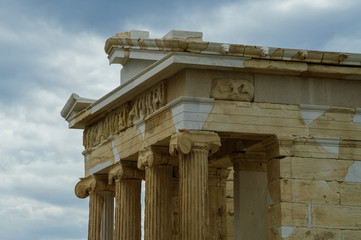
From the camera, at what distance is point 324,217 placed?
858 inches

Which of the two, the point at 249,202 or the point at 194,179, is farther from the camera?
the point at 249,202

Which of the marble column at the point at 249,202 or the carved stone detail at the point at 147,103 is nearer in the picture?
Answer: the carved stone detail at the point at 147,103

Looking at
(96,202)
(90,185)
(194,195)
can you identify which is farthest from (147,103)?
(96,202)

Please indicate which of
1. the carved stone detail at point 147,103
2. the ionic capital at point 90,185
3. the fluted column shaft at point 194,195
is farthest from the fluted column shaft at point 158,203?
the ionic capital at point 90,185

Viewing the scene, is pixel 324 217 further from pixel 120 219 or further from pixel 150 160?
pixel 120 219

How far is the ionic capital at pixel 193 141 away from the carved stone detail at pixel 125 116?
1576 mm

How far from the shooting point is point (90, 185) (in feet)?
90.1

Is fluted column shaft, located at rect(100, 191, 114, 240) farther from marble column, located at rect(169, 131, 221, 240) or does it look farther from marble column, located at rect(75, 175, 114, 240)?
marble column, located at rect(169, 131, 221, 240)

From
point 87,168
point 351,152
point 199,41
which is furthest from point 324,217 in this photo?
point 87,168

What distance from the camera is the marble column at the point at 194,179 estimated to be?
21047 millimetres

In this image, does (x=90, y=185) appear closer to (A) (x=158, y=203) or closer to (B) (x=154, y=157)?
(A) (x=158, y=203)

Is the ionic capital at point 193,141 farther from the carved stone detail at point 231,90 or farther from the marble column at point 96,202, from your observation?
the marble column at point 96,202

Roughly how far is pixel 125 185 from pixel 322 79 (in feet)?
19.9

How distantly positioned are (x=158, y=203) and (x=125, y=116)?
278cm
